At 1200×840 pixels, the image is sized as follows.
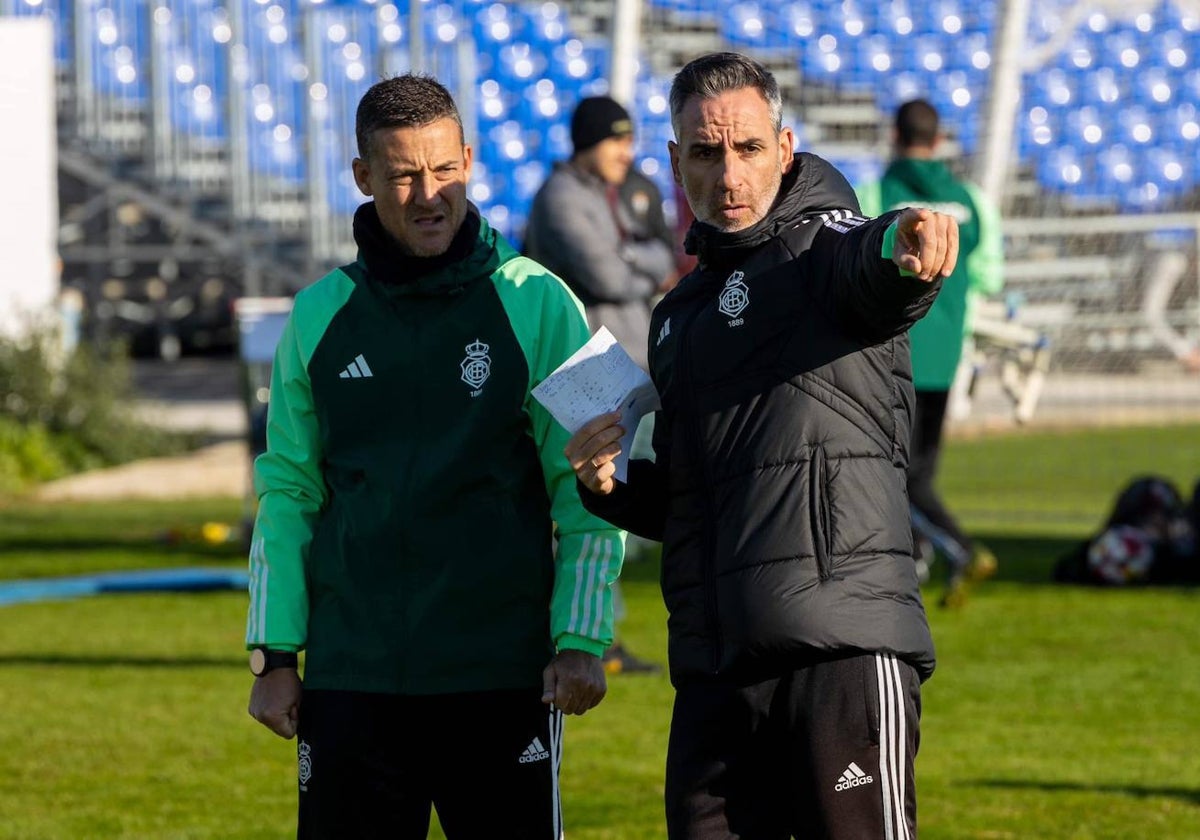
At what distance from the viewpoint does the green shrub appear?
717 inches

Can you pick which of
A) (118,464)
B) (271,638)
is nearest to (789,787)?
(271,638)

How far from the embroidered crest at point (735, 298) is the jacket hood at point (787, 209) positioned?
6cm

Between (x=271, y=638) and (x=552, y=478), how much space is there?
0.62 m

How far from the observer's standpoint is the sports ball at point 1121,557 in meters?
10.9

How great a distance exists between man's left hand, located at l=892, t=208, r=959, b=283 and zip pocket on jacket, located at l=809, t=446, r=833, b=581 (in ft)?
1.30

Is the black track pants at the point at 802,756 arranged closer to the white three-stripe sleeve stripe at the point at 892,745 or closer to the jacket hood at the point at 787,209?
the white three-stripe sleeve stripe at the point at 892,745

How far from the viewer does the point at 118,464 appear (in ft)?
62.1

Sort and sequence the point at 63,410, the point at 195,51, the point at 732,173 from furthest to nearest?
the point at 195,51 < the point at 63,410 < the point at 732,173

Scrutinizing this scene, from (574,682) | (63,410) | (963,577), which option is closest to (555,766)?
(574,682)

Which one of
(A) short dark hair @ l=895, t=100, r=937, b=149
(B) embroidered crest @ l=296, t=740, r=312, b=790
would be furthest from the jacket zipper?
(A) short dark hair @ l=895, t=100, r=937, b=149

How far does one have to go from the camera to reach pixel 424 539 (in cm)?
377

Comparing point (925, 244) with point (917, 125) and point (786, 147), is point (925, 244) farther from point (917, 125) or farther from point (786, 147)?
point (917, 125)

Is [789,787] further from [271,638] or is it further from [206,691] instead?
[206,691]

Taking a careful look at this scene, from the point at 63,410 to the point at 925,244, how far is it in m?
16.6
